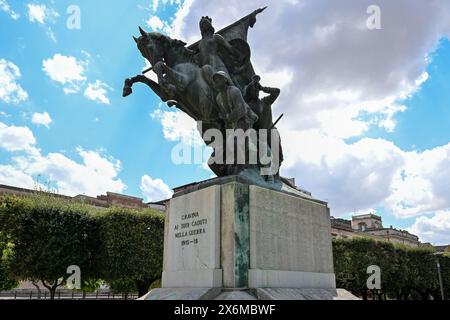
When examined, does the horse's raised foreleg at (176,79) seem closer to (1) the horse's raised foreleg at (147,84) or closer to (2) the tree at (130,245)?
(1) the horse's raised foreleg at (147,84)

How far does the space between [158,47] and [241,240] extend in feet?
15.6

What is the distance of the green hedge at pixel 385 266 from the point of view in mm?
31875

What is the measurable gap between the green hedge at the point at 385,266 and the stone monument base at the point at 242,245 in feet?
83.4

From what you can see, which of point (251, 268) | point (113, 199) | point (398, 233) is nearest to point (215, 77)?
point (251, 268)

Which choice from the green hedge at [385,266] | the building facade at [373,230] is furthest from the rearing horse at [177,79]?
the building facade at [373,230]

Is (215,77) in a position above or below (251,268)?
above

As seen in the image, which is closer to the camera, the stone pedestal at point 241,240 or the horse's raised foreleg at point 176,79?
the stone pedestal at point 241,240

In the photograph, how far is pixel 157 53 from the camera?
346 inches

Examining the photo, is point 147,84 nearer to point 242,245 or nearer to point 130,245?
point 242,245

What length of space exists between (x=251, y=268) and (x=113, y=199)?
215 ft

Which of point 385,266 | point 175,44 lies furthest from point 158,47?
point 385,266

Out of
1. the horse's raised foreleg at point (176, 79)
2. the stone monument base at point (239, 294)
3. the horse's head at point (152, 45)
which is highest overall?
the horse's head at point (152, 45)

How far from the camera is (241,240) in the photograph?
6.73m
